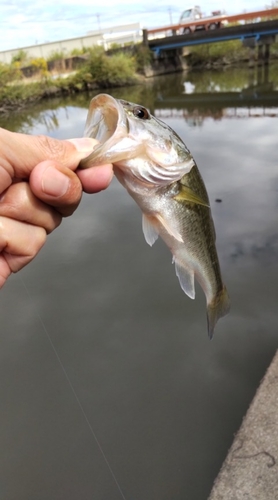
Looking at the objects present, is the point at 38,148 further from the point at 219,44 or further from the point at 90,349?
the point at 219,44

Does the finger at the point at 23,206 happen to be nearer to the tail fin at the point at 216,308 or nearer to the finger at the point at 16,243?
the finger at the point at 16,243

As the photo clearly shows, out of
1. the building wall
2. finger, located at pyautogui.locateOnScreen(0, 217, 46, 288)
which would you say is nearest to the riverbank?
the building wall

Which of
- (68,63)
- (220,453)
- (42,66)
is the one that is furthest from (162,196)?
(68,63)

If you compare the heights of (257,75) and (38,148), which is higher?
(38,148)

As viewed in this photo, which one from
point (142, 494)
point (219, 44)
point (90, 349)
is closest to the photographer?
point (142, 494)

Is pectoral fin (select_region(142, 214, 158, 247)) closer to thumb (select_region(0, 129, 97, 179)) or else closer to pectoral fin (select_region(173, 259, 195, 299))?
pectoral fin (select_region(173, 259, 195, 299))

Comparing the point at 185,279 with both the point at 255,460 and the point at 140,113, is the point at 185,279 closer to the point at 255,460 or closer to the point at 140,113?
the point at 140,113

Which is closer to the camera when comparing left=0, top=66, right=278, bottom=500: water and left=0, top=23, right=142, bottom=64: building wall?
left=0, top=66, right=278, bottom=500: water
